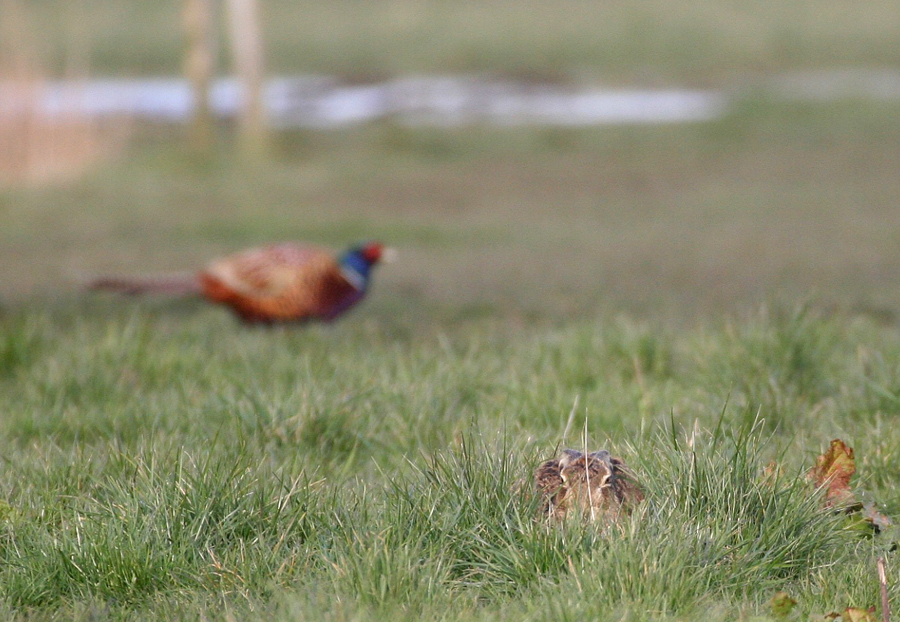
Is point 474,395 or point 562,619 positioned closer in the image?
point 562,619

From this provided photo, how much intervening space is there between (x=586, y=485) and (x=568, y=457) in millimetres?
105

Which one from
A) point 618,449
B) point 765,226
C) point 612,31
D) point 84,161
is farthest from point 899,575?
point 612,31

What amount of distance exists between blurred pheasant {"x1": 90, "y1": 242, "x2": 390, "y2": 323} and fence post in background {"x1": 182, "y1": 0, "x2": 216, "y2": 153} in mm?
9146

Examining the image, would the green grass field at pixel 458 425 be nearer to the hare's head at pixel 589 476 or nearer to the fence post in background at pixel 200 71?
the hare's head at pixel 589 476

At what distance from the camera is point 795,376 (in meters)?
3.90

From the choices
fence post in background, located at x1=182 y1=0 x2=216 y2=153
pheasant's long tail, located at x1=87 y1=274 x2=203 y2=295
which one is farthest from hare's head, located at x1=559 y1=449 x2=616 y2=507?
fence post in background, located at x1=182 y1=0 x2=216 y2=153

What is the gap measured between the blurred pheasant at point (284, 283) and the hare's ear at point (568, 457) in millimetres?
3162

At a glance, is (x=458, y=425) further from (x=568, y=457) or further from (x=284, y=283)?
(x=284, y=283)

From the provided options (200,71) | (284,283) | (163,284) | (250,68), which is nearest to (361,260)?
(284,283)

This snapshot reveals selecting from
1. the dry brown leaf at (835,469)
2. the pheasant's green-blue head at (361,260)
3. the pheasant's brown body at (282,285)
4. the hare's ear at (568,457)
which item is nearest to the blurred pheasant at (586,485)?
the hare's ear at (568,457)

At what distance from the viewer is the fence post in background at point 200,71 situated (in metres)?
14.8

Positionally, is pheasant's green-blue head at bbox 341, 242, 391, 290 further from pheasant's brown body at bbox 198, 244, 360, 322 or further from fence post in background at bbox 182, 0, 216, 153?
fence post in background at bbox 182, 0, 216, 153

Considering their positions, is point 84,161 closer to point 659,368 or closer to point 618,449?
point 659,368

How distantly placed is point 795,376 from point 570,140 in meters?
12.3
